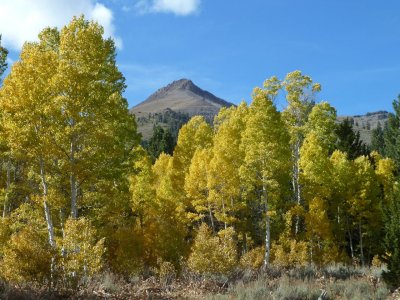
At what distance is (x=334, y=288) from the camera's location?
19.7m

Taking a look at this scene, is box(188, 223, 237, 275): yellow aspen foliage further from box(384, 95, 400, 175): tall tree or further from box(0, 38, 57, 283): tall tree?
box(384, 95, 400, 175): tall tree

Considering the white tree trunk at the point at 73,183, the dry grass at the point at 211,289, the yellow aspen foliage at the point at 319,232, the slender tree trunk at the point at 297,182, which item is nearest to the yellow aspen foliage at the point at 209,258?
the dry grass at the point at 211,289

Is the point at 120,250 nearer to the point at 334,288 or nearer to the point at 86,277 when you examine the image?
the point at 86,277

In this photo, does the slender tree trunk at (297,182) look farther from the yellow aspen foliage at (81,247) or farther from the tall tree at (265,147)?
the yellow aspen foliage at (81,247)

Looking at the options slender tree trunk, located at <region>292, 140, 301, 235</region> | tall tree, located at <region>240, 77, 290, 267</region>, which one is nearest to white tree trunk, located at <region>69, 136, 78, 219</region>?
tall tree, located at <region>240, 77, 290, 267</region>

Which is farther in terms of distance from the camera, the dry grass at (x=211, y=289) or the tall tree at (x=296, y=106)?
the tall tree at (x=296, y=106)

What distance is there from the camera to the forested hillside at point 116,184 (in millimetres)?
15875

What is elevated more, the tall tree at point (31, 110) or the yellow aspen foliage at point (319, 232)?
the tall tree at point (31, 110)

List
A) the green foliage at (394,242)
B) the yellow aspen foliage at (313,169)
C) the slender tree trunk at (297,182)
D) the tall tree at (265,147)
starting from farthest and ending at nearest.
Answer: the slender tree trunk at (297,182), the yellow aspen foliage at (313,169), the tall tree at (265,147), the green foliage at (394,242)

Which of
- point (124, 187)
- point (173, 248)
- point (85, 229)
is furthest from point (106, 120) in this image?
point (173, 248)

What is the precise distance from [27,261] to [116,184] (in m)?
9.81

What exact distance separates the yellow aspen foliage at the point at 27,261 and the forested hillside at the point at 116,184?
30mm

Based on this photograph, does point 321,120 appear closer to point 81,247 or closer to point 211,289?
point 211,289

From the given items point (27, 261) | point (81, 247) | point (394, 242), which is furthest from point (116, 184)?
point (394, 242)
